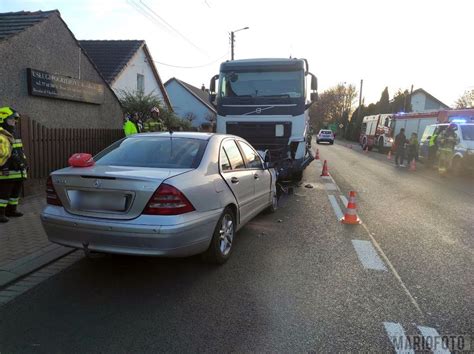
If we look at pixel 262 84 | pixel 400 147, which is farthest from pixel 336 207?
pixel 400 147

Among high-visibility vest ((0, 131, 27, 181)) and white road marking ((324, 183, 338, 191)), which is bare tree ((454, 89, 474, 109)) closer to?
white road marking ((324, 183, 338, 191))

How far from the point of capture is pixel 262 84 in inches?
420

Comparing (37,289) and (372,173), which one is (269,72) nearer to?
(372,173)

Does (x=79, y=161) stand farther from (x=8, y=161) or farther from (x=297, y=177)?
(x=297, y=177)

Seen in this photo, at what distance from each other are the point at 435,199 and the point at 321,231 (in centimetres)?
489

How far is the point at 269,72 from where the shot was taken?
10656 millimetres

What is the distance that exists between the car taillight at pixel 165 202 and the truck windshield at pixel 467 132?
14583 millimetres

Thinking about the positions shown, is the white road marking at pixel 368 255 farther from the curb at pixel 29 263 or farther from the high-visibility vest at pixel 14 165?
the high-visibility vest at pixel 14 165

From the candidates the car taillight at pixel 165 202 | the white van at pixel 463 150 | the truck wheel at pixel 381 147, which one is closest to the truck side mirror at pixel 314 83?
the white van at pixel 463 150

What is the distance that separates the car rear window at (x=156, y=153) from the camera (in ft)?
14.9

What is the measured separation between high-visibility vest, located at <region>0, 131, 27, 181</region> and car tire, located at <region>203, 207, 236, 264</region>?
360 cm

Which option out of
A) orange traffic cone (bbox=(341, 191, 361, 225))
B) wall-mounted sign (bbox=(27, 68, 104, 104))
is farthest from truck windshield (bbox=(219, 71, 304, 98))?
orange traffic cone (bbox=(341, 191, 361, 225))

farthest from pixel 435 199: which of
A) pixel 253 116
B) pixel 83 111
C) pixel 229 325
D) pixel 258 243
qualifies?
pixel 83 111

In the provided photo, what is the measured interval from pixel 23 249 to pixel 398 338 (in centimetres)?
434
